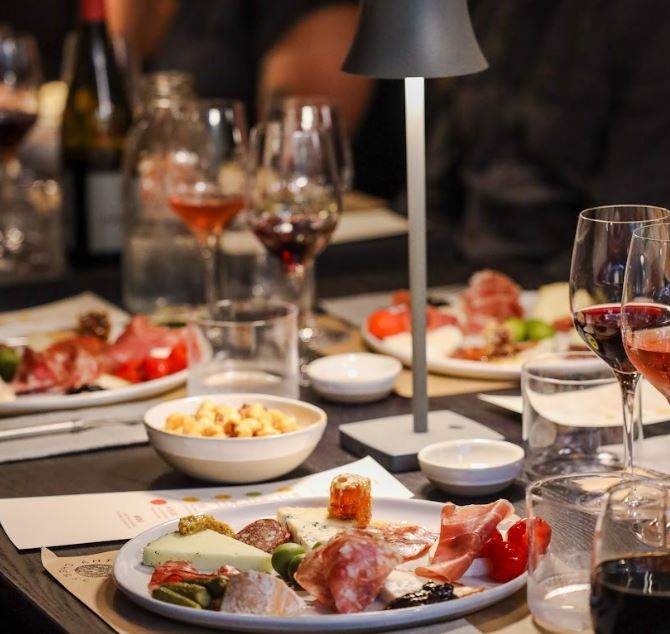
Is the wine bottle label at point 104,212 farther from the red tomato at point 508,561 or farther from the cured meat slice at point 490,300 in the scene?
the red tomato at point 508,561

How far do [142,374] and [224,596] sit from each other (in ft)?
2.60

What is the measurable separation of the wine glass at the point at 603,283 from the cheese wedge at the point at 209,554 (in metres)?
0.38

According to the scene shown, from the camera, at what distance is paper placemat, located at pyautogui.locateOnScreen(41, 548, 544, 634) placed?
3.18 feet

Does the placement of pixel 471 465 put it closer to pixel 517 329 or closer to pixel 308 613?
pixel 308 613

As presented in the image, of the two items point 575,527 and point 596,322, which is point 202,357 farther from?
point 575,527

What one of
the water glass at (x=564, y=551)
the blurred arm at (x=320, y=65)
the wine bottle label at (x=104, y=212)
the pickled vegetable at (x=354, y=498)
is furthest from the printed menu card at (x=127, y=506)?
the blurred arm at (x=320, y=65)

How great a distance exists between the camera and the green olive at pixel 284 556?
40.6 inches

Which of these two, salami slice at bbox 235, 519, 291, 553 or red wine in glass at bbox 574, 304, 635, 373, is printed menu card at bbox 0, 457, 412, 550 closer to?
salami slice at bbox 235, 519, 291, 553

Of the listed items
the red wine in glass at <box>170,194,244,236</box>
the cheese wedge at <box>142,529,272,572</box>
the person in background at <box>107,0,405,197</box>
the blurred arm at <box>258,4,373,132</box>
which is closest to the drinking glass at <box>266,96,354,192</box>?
the red wine in glass at <box>170,194,244,236</box>

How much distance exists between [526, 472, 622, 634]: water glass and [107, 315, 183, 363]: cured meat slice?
0.90 meters

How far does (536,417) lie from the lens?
135 centimetres

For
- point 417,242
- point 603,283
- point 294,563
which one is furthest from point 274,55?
point 294,563

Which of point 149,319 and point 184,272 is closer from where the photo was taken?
point 149,319

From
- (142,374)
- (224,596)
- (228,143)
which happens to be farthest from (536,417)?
(228,143)
